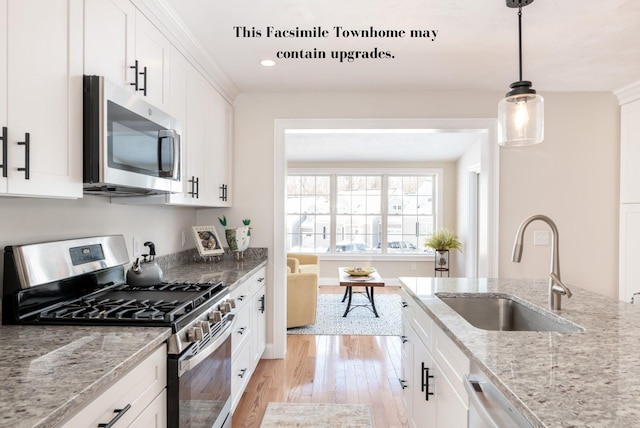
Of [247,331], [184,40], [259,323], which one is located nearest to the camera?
[184,40]

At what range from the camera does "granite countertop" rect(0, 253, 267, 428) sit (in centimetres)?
85

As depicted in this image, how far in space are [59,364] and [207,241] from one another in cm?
227

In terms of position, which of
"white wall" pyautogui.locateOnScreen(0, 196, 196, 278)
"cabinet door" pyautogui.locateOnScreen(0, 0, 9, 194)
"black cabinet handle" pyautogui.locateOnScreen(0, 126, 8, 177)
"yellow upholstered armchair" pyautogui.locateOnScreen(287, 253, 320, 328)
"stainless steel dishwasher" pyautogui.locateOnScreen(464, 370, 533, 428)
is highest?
"cabinet door" pyautogui.locateOnScreen(0, 0, 9, 194)

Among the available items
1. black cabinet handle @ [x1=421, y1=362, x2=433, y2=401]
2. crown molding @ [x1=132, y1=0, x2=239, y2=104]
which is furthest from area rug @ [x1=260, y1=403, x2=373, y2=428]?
crown molding @ [x1=132, y1=0, x2=239, y2=104]

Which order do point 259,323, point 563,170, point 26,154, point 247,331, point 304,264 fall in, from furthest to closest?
point 304,264
point 563,170
point 259,323
point 247,331
point 26,154

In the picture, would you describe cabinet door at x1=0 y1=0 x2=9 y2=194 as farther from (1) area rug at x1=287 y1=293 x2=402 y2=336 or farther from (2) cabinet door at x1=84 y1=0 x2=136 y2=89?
(1) area rug at x1=287 y1=293 x2=402 y2=336

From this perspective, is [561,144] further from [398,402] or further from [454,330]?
[454,330]

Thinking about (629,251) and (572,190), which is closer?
(629,251)

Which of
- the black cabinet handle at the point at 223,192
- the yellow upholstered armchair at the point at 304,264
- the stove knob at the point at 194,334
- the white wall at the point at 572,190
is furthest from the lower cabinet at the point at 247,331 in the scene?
the white wall at the point at 572,190

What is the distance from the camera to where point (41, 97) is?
50.2 inches

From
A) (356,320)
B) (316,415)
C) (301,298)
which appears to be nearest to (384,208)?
(356,320)

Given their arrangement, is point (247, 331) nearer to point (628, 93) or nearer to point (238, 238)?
point (238, 238)

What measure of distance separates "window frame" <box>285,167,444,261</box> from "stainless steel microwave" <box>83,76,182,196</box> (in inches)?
205

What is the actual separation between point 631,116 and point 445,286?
8.39 feet
